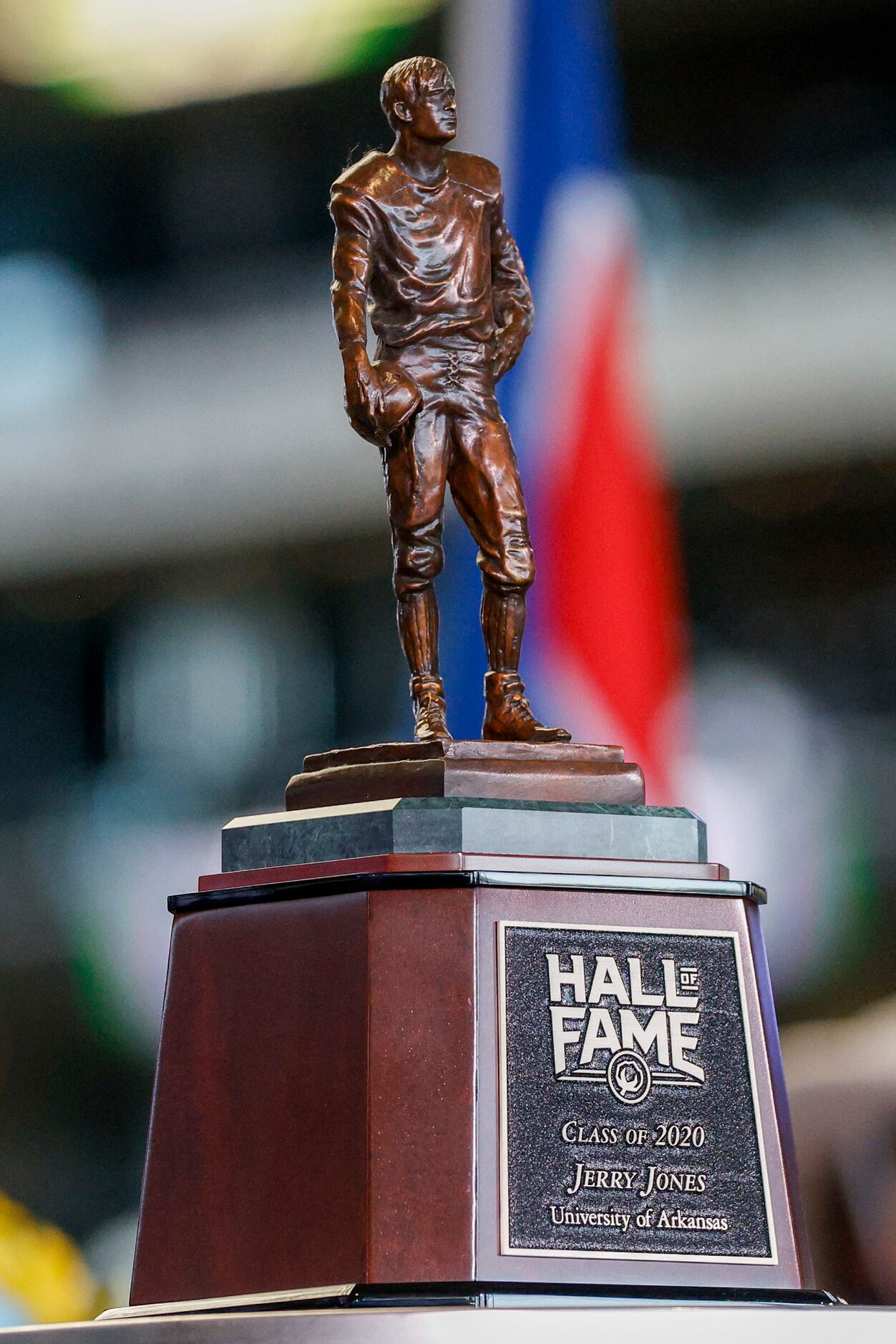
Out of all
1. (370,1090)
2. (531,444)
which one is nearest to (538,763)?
(370,1090)

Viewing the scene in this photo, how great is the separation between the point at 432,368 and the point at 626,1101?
4.01ft

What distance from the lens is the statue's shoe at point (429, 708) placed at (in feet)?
11.2

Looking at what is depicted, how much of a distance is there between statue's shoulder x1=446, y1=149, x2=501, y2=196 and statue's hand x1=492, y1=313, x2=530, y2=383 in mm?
217

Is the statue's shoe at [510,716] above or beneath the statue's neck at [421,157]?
beneath

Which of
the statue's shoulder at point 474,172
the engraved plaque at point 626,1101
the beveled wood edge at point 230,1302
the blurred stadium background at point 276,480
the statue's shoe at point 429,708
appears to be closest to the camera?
the beveled wood edge at point 230,1302

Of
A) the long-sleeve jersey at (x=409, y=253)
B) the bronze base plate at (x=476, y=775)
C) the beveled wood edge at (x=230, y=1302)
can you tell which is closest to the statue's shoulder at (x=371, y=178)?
the long-sleeve jersey at (x=409, y=253)

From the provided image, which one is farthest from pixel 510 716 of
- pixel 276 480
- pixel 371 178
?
pixel 276 480

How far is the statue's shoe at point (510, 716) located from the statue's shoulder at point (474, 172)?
811 millimetres

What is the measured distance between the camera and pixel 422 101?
11.3 ft

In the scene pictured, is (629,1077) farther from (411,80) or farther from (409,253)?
(411,80)

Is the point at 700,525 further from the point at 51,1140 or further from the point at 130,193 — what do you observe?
the point at 51,1140

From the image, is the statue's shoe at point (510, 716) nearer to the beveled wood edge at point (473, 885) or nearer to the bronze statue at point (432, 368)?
the bronze statue at point (432, 368)

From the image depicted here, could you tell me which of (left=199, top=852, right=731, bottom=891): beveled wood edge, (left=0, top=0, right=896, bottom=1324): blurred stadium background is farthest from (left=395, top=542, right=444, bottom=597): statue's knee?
(left=0, top=0, right=896, bottom=1324): blurred stadium background

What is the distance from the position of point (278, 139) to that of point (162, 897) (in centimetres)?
317
